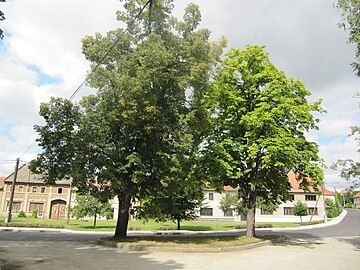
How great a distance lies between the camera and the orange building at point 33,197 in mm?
53844

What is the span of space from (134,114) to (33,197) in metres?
48.4

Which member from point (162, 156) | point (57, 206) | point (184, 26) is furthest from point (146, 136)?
point (57, 206)

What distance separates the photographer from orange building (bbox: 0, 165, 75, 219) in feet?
177

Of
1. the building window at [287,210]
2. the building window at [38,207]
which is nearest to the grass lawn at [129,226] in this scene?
the building window at [287,210]

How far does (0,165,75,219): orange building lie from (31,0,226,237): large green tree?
4141 cm

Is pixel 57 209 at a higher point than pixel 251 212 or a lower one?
lower

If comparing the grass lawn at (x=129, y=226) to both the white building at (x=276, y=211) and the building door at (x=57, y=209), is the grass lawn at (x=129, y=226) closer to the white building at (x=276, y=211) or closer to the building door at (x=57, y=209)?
the white building at (x=276, y=211)

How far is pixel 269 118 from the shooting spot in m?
16.5

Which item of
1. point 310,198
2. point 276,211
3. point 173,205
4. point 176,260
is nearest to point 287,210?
point 276,211

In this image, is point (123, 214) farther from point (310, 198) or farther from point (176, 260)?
point (310, 198)

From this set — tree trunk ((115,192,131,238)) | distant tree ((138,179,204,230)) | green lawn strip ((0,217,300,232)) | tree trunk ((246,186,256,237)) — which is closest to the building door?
green lawn strip ((0,217,300,232))

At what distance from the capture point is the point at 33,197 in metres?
54.7

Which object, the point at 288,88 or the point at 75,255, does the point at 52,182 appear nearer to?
the point at 75,255

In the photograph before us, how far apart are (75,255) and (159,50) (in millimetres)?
10253
